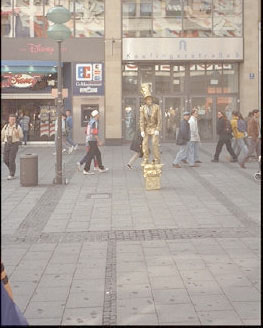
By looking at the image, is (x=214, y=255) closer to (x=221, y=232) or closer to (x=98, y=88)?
(x=221, y=232)

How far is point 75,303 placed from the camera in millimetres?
5234

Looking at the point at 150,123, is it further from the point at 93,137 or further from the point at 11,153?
the point at 11,153

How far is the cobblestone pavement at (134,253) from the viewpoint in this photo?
16.5ft

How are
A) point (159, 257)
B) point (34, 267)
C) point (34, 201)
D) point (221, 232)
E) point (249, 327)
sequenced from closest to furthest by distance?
point (249, 327) → point (34, 267) → point (159, 257) → point (221, 232) → point (34, 201)

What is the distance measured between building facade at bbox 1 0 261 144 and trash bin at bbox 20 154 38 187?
14525 mm

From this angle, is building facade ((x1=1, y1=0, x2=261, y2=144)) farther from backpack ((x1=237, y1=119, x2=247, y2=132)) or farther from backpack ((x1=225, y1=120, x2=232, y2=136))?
backpack ((x1=237, y1=119, x2=247, y2=132))

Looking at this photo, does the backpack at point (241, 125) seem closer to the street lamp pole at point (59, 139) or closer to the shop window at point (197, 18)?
the street lamp pole at point (59, 139)

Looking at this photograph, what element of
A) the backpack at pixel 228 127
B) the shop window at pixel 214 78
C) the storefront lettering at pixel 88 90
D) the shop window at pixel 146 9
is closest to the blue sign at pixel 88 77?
the storefront lettering at pixel 88 90

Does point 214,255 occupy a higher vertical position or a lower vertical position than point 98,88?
lower

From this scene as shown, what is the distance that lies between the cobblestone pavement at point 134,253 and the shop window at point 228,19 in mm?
16194

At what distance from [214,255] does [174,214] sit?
2.96 meters

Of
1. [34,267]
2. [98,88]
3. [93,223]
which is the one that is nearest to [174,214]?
[93,223]

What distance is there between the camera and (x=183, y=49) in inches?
1112

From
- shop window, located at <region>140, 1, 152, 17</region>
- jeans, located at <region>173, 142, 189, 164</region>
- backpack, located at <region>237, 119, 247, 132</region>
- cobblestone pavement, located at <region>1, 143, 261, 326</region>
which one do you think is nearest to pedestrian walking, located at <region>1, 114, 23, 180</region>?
cobblestone pavement, located at <region>1, 143, 261, 326</region>
